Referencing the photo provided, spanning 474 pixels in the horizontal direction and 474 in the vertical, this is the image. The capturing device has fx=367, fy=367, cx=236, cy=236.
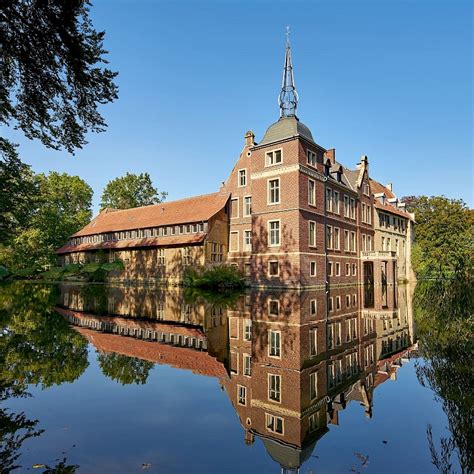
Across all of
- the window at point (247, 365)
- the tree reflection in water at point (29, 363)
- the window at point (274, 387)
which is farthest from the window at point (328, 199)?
the window at point (274, 387)

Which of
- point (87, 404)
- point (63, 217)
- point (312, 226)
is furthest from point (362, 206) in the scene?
point (63, 217)

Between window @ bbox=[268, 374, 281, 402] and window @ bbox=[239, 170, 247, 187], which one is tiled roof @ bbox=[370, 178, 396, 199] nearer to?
window @ bbox=[239, 170, 247, 187]

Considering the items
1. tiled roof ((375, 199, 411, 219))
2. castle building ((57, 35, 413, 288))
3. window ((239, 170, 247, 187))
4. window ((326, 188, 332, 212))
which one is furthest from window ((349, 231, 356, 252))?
window ((239, 170, 247, 187))

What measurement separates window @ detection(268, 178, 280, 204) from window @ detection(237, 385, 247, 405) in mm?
24726

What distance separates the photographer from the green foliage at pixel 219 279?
29203mm

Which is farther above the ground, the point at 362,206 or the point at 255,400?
the point at 362,206

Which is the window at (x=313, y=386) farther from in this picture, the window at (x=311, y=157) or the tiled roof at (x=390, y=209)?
the tiled roof at (x=390, y=209)

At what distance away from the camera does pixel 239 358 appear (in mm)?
7883

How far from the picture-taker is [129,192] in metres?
65.8

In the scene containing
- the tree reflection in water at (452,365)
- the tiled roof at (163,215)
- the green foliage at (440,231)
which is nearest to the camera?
the tree reflection in water at (452,365)

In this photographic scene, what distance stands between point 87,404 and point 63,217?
206 feet

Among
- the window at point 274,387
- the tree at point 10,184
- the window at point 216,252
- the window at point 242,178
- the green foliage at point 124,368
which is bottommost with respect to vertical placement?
the green foliage at point 124,368

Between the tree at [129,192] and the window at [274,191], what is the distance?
4102 centimetres

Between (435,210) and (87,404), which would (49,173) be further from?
(87,404)
